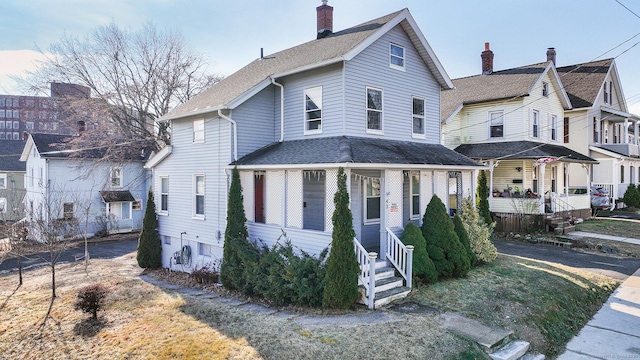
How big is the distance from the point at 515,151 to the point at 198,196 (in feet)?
55.5

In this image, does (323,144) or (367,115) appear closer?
(323,144)

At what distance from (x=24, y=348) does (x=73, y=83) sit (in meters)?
22.7

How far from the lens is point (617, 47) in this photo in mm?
16047

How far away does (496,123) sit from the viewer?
23.0 m

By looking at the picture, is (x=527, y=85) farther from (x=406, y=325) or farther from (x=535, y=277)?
(x=406, y=325)

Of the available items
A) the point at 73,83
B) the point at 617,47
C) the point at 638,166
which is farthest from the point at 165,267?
the point at 638,166

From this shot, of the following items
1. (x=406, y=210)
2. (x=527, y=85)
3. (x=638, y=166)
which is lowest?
(x=406, y=210)

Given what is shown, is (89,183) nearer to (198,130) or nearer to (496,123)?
(198,130)

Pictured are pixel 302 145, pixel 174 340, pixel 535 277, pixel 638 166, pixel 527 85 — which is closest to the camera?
pixel 174 340

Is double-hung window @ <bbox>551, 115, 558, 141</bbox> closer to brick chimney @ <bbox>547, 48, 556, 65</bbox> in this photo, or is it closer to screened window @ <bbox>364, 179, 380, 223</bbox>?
brick chimney @ <bbox>547, 48, 556, 65</bbox>

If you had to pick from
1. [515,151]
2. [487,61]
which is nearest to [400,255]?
[515,151]

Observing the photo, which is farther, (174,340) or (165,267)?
(165,267)

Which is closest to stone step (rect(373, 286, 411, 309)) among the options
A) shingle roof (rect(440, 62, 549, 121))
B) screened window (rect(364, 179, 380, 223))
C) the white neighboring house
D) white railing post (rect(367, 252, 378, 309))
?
white railing post (rect(367, 252, 378, 309))

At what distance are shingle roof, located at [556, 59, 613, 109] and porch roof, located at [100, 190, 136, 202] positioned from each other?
33277mm
